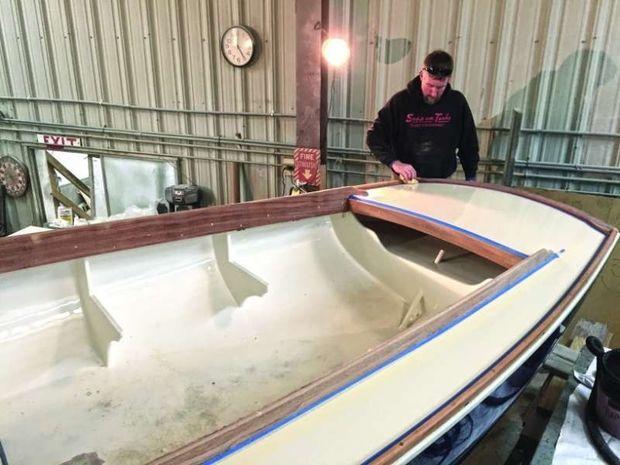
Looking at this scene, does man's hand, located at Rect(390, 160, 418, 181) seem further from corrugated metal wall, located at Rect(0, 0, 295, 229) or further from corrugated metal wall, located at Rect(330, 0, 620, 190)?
corrugated metal wall, located at Rect(0, 0, 295, 229)

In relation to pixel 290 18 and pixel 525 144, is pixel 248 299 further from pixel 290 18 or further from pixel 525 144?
pixel 290 18

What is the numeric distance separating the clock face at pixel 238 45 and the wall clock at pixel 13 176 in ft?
11.8

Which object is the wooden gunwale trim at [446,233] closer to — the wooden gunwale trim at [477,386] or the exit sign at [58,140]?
the wooden gunwale trim at [477,386]

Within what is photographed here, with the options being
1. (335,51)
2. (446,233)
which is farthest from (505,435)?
(335,51)

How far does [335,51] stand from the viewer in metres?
3.14

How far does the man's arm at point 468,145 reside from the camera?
2407 mm

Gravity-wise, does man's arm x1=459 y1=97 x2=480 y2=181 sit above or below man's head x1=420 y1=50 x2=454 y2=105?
below

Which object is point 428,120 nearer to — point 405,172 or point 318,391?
point 405,172

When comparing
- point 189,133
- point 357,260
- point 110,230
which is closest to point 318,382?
point 110,230

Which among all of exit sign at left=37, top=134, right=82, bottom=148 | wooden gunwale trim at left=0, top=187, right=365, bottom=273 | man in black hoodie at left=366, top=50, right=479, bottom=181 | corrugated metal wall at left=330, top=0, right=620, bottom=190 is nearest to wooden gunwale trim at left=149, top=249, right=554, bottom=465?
wooden gunwale trim at left=0, top=187, right=365, bottom=273

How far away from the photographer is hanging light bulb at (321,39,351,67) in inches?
123

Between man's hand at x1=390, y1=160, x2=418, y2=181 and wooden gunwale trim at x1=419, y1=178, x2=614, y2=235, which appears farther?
man's hand at x1=390, y1=160, x2=418, y2=181

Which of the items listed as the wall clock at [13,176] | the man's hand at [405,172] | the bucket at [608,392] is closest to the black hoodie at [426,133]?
the man's hand at [405,172]

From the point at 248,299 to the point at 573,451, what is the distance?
1.11 meters
